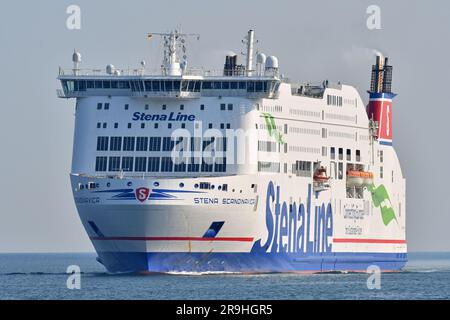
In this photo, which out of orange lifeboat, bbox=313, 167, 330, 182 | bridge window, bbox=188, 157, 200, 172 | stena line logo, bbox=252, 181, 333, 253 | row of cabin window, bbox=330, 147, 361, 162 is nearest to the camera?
bridge window, bbox=188, 157, 200, 172

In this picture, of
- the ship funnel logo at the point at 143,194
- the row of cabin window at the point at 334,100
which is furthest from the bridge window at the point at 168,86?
the row of cabin window at the point at 334,100

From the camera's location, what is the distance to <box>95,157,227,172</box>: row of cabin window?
6253 cm

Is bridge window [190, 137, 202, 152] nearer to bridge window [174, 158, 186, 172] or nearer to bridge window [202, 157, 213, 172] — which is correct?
bridge window [202, 157, 213, 172]

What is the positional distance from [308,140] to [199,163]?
941 cm

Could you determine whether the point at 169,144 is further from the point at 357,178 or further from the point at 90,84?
the point at 357,178

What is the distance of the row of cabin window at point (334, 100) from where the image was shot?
73125 millimetres

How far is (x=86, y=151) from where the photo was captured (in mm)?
64500

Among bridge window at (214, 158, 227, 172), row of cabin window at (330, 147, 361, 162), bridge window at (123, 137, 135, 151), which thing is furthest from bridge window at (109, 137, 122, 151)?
row of cabin window at (330, 147, 361, 162)

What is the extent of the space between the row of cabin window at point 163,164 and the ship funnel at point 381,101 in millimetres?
18429

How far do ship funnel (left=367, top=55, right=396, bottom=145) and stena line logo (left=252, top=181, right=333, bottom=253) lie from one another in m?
9.19
